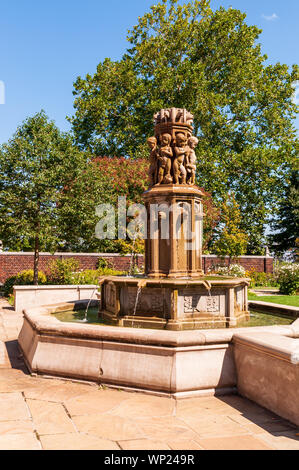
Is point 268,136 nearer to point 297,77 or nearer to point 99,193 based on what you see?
point 297,77

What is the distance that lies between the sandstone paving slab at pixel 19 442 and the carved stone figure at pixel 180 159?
5666 mm

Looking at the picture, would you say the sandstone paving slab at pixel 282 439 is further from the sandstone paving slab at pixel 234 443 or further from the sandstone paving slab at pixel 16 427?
the sandstone paving slab at pixel 16 427

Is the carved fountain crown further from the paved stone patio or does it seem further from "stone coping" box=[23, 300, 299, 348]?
the paved stone patio

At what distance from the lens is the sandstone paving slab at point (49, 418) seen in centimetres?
401

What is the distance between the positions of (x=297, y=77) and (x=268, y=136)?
500cm

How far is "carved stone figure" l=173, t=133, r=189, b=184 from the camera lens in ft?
27.0

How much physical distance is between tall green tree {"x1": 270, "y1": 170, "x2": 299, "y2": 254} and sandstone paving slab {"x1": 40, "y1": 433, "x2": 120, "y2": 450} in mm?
33810

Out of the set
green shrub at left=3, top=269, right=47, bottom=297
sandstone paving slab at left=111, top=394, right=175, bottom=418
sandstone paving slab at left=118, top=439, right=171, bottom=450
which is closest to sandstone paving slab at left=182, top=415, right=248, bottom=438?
A: sandstone paving slab at left=111, top=394, right=175, bottom=418

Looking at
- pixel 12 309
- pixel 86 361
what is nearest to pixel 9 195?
pixel 12 309

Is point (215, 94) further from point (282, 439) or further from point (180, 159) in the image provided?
point (282, 439)

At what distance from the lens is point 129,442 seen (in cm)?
373

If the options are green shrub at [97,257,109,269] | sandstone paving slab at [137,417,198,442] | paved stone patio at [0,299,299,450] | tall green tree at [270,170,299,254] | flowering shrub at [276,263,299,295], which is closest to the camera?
paved stone patio at [0,299,299,450]

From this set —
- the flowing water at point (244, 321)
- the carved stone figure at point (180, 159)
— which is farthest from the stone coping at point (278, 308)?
the carved stone figure at point (180, 159)

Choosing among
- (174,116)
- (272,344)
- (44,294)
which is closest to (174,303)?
(272,344)
